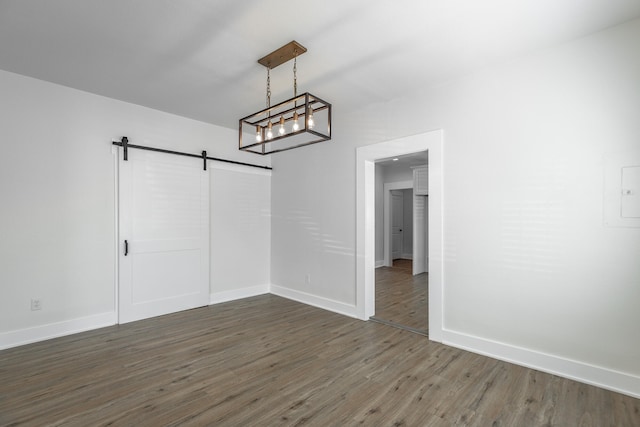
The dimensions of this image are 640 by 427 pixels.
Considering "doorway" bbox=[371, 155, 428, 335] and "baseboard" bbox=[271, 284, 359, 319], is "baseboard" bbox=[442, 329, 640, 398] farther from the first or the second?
"baseboard" bbox=[271, 284, 359, 319]

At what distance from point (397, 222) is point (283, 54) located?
7.53 meters

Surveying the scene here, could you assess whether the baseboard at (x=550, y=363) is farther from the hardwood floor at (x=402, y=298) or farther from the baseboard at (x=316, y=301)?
the baseboard at (x=316, y=301)

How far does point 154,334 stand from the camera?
3.45m

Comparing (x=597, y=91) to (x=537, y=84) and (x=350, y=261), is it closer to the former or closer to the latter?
(x=537, y=84)

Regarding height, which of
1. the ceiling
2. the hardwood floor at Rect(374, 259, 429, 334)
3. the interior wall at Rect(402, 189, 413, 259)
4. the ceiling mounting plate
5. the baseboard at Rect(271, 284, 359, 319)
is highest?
the ceiling

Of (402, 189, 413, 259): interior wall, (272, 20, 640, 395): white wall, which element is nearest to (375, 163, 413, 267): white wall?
(402, 189, 413, 259): interior wall

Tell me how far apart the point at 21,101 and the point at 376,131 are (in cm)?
→ 388

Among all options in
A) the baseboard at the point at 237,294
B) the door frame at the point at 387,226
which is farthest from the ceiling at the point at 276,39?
the door frame at the point at 387,226

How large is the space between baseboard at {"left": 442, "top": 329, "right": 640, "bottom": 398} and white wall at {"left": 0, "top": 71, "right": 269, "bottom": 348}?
4.06m

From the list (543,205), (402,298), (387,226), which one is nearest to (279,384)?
(543,205)

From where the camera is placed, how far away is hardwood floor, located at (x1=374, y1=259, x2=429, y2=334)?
12.6ft

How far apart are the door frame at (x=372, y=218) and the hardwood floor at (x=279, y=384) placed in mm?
460

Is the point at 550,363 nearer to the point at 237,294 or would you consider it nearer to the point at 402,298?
the point at 402,298

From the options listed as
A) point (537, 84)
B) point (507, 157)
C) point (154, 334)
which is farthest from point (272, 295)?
point (537, 84)
